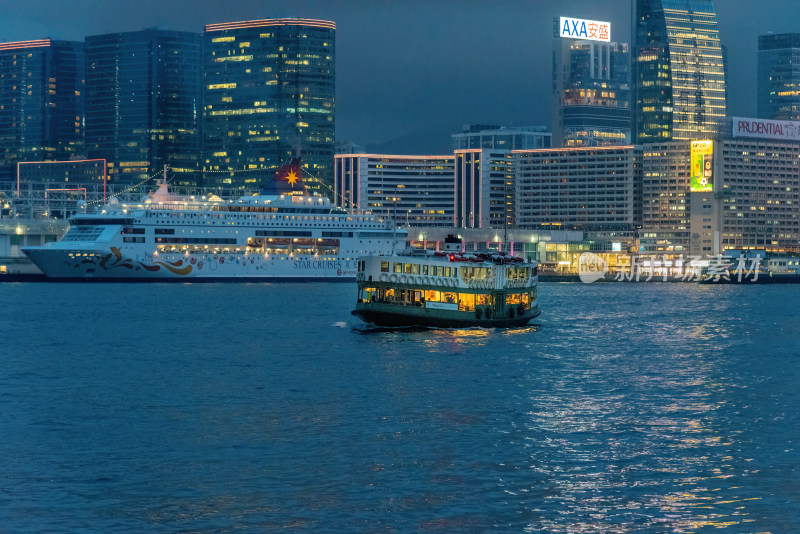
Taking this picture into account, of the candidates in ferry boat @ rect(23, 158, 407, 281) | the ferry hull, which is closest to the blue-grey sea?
the ferry hull

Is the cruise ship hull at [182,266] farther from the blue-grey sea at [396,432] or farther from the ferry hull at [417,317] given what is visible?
the ferry hull at [417,317]

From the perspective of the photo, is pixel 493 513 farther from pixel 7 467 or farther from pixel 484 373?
pixel 484 373

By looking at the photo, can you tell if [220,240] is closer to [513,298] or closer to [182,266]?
[182,266]

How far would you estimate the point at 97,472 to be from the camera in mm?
33375

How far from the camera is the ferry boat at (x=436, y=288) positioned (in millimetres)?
77250

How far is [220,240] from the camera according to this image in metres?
179

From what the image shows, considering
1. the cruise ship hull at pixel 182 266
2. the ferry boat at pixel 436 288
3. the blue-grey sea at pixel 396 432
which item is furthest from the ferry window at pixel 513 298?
the cruise ship hull at pixel 182 266

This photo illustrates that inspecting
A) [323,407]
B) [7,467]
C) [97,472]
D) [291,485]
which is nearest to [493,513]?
[291,485]

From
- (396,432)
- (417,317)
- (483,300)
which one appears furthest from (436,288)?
(396,432)

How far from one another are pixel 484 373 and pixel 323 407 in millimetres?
13835

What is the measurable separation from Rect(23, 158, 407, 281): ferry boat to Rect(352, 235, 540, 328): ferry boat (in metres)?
98.8

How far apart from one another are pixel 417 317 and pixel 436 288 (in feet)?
7.39

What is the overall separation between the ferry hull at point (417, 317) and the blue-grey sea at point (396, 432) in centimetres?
95

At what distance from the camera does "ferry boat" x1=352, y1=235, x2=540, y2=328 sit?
7725 cm
